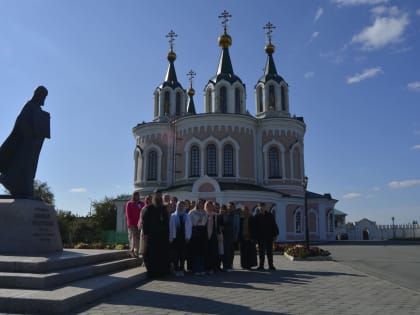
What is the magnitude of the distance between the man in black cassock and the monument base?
2.22 meters

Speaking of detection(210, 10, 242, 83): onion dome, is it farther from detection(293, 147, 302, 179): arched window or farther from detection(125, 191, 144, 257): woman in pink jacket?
detection(125, 191, 144, 257): woman in pink jacket

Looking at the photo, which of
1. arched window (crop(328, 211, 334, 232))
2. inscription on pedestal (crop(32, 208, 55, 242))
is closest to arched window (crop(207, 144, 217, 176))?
arched window (crop(328, 211, 334, 232))

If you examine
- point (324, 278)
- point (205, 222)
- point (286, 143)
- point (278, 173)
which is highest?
point (286, 143)

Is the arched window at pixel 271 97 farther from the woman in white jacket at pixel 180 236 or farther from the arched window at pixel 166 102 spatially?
the woman in white jacket at pixel 180 236

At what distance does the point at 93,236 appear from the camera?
27.6 m

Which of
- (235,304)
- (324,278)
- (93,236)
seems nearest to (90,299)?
(235,304)

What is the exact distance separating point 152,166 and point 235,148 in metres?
8.51

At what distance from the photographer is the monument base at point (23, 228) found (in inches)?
330

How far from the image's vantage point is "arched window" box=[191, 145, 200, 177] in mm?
33219

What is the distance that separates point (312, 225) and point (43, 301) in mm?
32422

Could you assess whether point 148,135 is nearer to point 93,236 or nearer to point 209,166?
point 209,166

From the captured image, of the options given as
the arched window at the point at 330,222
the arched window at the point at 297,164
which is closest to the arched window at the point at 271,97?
the arched window at the point at 297,164

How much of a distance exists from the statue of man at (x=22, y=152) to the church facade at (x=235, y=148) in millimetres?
20044

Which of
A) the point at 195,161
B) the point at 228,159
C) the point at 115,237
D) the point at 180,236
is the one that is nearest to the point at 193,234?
the point at 180,236
